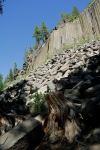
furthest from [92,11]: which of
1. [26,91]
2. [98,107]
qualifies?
[98,107]

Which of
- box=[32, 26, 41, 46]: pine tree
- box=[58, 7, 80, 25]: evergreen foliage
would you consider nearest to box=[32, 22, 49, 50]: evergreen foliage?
box=[32, 26, 41, 46]: pine tree

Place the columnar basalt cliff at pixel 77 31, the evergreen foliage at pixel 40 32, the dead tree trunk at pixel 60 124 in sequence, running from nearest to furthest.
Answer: the dead tree trunk at pixel 60 124 → the columnar basalt cliff at pixel 77 31 → the evergreen foliage at pixel 40 32

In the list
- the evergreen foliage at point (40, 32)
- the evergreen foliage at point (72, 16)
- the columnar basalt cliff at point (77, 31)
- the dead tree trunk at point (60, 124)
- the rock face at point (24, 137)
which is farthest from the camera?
the evergreen foliage at point (40, 32)

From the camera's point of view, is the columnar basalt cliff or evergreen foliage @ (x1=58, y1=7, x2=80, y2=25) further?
evergreen foliage @ (x1=58, y1=7, x2=80, y2=25)

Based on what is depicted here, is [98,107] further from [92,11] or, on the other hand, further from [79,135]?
[92,11]

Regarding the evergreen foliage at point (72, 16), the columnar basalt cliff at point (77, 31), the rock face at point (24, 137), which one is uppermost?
the evergreen foliage at point (72, 16)

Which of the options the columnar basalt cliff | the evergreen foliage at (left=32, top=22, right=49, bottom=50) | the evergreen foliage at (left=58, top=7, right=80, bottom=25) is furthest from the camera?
the evergreen foliage at (left=32, top=22, right=49, bottom=50)

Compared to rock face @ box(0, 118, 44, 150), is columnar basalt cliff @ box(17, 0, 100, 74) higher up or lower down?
higher up

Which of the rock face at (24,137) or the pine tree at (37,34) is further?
the pine tree at (37,34)

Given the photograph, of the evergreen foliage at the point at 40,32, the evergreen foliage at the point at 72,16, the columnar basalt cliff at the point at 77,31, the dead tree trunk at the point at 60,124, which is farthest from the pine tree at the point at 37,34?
the dead tree trunk at the point at 60,124

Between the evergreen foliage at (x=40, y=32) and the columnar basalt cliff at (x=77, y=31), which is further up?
the evergreen foliage at (x=40, y=32)

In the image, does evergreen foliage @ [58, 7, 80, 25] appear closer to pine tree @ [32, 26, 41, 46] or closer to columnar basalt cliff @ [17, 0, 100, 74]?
columnar basalt cliff @ [17, 0, 100, 74]

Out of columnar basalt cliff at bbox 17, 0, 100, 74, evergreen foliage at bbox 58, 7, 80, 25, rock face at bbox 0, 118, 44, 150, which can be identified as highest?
evergreen foliage at bbox 58, 7, 80, 25

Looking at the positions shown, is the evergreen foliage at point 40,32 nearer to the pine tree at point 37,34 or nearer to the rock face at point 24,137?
the pine tree at point 37,34
